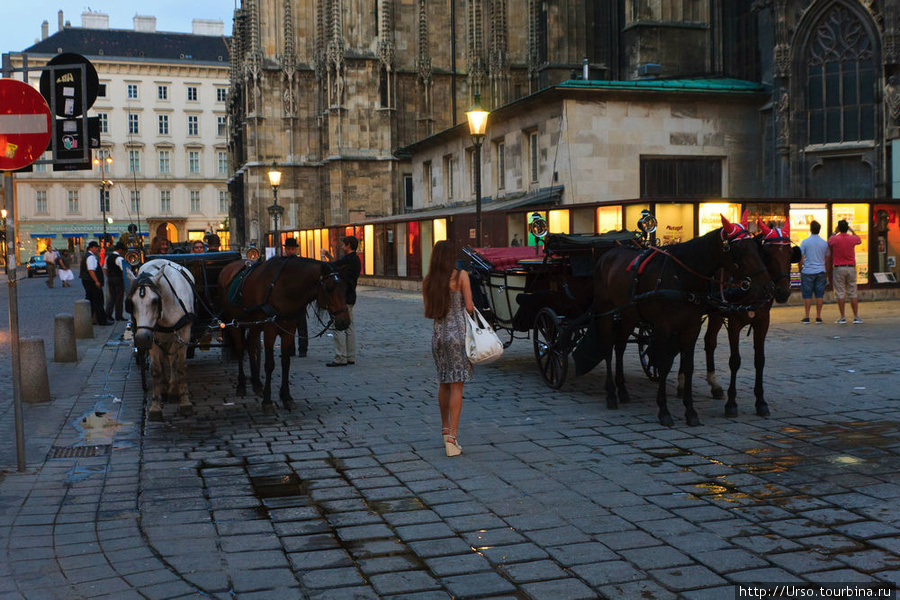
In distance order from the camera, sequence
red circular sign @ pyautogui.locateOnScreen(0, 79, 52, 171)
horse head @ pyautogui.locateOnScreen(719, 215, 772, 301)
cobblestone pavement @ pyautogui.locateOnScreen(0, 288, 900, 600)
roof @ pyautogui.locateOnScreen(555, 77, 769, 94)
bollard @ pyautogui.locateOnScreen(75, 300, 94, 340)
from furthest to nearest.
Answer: roof @ pyautogui.locateOnScreen(555, 77, 769, 94), bollard @ pyautogui.locateOnScreen(75, 300, 94, 340), horse head @ pyautogui.locateOnScreen(719, 215, 772, 301), red circular sign @ pyautogui.locateOnScreen(0, 79, 52, 171), cobblestone pavement @ pyautogui.locateOnScreen(0, 288, 900, 600)

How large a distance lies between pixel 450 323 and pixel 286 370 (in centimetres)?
302

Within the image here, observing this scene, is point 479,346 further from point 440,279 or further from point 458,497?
point 458,497

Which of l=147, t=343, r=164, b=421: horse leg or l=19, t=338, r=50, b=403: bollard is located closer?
l=147, t=343, r=164, b=421: horse leg

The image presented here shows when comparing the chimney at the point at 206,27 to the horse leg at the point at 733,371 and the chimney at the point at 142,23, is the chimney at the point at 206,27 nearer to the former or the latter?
the chimney at the point at 142,23

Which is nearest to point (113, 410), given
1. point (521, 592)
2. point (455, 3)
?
point (521, 592)

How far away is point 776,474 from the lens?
659 centimetres

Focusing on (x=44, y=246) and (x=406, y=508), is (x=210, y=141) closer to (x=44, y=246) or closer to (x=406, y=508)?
(x=44, y=246)

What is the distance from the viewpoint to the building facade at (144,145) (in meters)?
90.8

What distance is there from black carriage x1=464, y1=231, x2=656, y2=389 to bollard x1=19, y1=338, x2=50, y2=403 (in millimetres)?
5312

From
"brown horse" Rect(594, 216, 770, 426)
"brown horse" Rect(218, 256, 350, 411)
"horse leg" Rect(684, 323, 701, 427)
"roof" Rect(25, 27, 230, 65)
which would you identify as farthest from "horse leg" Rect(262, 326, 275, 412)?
"roof" Rect(25, 27, 230, 65)

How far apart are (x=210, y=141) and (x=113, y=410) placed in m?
90.3

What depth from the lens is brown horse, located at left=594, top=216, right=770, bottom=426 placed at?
8406 mm

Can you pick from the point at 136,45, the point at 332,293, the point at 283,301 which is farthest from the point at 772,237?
the point at 136,45

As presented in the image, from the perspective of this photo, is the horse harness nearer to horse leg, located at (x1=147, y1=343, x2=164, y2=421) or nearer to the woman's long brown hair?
horse leg, located at (x1=147, y1=343, x2=164, y2=421)
